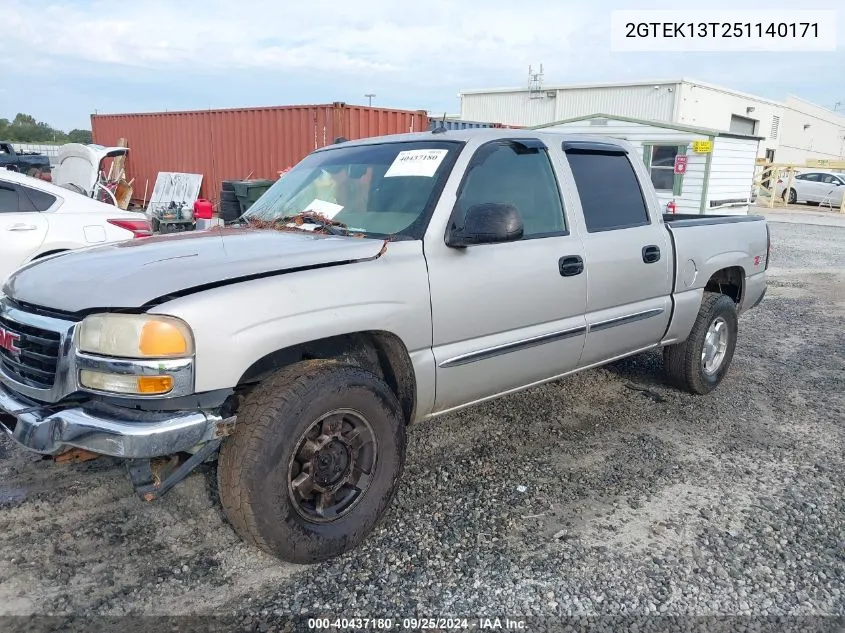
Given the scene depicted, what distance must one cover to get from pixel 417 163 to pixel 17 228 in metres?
4.37

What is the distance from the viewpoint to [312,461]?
110 inches

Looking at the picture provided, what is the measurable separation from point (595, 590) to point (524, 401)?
2251 millimetres

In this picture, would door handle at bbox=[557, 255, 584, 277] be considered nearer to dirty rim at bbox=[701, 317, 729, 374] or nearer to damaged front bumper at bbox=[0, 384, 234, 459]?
dirty rim at bbox=[701, 317, 729, 374]

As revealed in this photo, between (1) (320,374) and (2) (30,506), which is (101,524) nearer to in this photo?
(2) (30,506)

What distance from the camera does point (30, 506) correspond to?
3271 mm

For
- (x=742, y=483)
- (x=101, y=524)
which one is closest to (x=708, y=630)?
(x=742, y=483)

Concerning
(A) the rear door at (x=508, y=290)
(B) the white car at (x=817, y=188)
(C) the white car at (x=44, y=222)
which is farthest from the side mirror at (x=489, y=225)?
(B) the white car at (x=817, y=188)

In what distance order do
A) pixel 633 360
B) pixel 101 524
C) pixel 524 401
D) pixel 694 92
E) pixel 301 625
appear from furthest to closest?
pixel 694 92, pixel 633 360, pixel 524 401, pixel 101 524, pixel 301 625

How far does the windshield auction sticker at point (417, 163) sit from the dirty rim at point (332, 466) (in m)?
1.35

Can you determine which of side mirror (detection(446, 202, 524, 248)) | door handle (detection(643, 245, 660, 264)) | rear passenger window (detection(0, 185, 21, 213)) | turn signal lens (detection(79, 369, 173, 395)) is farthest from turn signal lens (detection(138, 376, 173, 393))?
rear passenger window (detection(0, 185, 21, 213))

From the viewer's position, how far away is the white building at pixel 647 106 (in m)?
29.9

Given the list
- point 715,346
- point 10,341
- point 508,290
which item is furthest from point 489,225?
point 715,346

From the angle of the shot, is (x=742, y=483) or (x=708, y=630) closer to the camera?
(x=708, y=630)

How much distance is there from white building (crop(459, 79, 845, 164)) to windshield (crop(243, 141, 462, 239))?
25.2 meters
